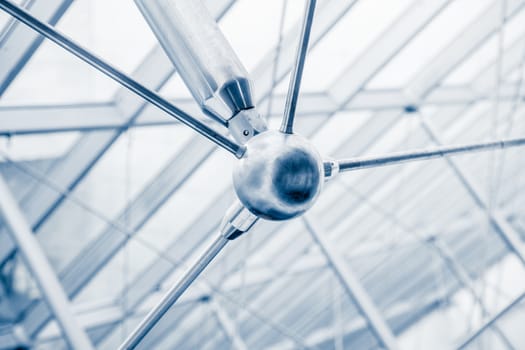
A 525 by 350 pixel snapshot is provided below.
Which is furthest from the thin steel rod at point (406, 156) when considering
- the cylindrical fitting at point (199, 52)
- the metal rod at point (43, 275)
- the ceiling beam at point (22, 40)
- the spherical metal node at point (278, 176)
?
the metal rod at point (43, 275)

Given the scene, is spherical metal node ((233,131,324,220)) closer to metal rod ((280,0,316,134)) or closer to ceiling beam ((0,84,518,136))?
metal rod ((280,0,316,134))

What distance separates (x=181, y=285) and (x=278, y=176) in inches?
22.5

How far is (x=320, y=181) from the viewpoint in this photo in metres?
1.96

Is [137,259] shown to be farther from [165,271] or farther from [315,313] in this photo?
[315,313]

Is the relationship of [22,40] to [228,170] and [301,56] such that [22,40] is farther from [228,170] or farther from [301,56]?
[228,170]

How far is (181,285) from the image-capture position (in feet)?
7.12

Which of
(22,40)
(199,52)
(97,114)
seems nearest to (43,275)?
(97,114)

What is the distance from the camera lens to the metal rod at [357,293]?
519cm

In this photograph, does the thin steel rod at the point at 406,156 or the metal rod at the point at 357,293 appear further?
the metal rod at the point at 357,293

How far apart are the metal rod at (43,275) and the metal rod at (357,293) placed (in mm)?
2358

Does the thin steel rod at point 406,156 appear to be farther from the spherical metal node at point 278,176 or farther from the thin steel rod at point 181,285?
the thin steel rod at point 181,285

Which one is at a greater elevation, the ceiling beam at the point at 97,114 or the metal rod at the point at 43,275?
the ceiling beam at the point at 97,114

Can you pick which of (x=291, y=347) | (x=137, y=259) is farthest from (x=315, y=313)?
(x=137, y=259)

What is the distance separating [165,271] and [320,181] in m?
4.82
